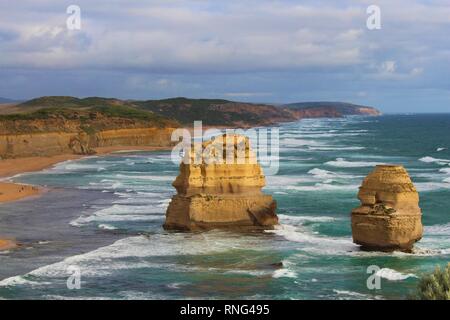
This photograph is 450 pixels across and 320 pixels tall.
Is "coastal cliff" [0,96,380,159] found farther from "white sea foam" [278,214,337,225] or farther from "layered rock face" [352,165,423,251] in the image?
"layered rock face" [352,165,423,251]

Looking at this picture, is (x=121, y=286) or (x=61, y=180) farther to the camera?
(x=61, y=180)

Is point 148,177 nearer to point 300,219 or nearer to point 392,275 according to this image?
point 300,219

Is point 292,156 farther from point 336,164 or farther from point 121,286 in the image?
point 121,286
